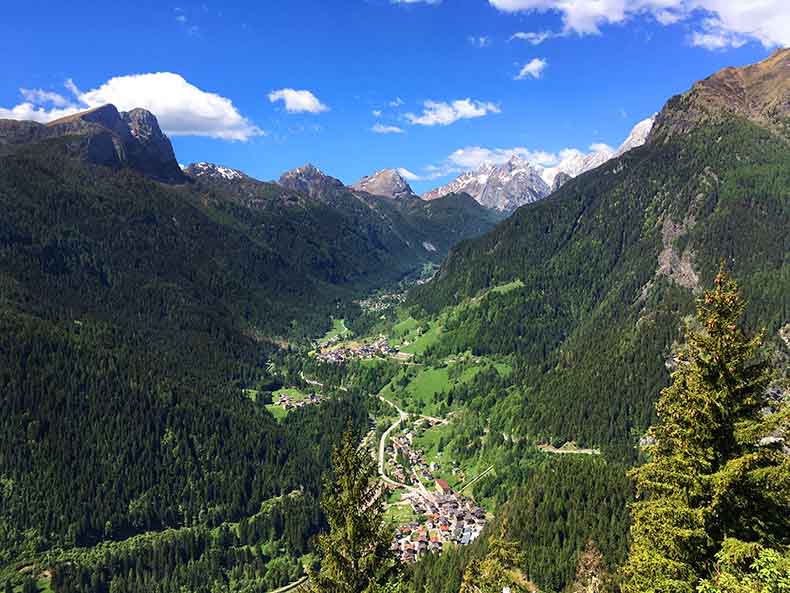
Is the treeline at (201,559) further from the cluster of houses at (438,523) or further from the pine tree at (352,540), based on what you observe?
the pine tree at (352,540)

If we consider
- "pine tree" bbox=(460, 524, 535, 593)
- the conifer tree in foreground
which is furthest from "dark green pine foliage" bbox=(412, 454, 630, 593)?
the conifer tree in foreground

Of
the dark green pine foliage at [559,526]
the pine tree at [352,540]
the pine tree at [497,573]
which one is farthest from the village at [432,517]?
the pine tree at [352,540]

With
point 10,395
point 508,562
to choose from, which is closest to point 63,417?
point 10,395

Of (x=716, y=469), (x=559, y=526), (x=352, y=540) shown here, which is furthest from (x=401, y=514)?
(x=716, y=469)

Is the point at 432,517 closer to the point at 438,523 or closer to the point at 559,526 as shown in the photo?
the point at 438,523

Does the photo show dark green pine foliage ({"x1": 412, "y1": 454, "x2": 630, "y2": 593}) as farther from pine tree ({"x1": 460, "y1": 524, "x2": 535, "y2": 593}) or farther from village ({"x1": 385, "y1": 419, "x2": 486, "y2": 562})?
pine tree ({"x1": 460, "y1": 524, "x2": 535, "y2": 593})

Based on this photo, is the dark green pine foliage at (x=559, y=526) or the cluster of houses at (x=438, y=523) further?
the cluster of houses at (x=438, y=523)
